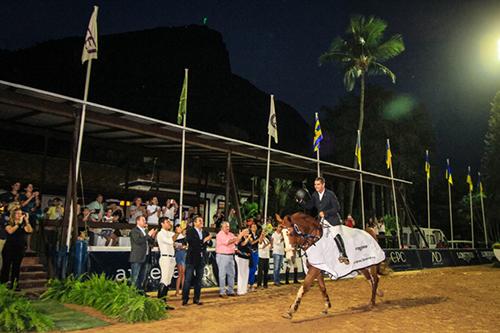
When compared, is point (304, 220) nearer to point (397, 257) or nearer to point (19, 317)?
point (19, 317)

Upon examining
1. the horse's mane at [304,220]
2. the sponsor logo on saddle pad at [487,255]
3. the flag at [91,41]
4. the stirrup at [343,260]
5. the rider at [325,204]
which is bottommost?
the sponsor logo on saddle pad at [487,255]

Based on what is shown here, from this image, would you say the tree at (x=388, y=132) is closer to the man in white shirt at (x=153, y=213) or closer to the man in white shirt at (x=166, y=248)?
the man in white shirt at (x=153, y=213)

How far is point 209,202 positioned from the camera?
23906 millimetres

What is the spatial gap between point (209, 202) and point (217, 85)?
3911 cm

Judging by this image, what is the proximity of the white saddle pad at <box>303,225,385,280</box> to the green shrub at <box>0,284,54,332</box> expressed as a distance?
480 cm

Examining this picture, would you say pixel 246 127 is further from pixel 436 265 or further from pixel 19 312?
pixel 19 312

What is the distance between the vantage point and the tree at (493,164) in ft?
127

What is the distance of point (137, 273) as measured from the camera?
9.55m

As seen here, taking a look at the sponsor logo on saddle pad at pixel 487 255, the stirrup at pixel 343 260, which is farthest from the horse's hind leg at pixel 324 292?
the sponsor logo on saddle pad at pixel 487 255

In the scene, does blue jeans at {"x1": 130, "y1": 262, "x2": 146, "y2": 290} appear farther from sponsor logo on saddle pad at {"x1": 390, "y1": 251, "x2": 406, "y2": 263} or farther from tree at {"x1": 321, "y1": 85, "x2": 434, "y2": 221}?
tree at {"x1": 321, "y1": 85, "x2": 434, "y2": 221}

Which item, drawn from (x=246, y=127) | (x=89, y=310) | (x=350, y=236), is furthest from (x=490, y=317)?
(x=246, y=127)

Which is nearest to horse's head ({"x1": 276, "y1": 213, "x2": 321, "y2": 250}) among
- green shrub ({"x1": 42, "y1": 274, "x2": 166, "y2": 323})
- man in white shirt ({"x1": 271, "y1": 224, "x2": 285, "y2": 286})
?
green shrub ({"x1": 42, "y1": 274, "x2": 166, "y2": 323})

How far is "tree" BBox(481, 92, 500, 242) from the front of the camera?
38844 mm

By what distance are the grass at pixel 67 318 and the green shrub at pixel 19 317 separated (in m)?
0.28
